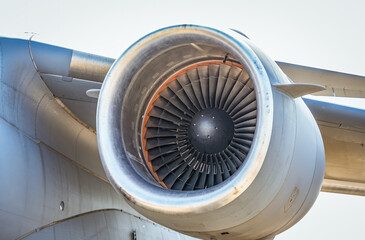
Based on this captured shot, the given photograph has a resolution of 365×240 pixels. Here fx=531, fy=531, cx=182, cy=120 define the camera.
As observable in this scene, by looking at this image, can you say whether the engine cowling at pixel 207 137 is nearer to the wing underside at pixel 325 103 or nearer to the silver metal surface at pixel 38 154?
the wing underside at pixel 325 103

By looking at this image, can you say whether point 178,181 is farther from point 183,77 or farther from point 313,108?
point 313,108

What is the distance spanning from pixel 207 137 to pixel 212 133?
49 millimetres

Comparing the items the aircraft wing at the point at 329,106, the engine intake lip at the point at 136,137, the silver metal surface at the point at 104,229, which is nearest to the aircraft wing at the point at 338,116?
the aircraft wing at the point at 329,106

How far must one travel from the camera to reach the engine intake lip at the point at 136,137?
10.8ft

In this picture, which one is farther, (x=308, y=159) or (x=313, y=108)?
(x=313, y=108)

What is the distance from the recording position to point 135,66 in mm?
4043

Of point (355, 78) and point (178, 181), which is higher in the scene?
point (355, 78)

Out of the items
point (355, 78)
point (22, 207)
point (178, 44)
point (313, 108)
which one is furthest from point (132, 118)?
point (355, 78)

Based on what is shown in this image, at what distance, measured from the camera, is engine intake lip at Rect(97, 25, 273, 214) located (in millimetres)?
3303

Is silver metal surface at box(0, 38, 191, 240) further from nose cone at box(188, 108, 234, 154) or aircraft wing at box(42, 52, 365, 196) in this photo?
nose cone at box(188, 108, 234, 154)

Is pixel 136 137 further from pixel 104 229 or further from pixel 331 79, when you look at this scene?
pixel 331 79

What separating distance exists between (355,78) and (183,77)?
5.46ft

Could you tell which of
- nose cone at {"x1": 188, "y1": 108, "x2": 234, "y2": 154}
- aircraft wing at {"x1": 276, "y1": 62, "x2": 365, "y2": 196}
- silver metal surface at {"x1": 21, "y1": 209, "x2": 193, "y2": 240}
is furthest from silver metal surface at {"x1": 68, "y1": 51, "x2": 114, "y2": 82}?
aircraft wing at {"x1": 276, "y1": 62, "x2": 365, "y2": 196}

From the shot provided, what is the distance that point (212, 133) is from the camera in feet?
13.3
